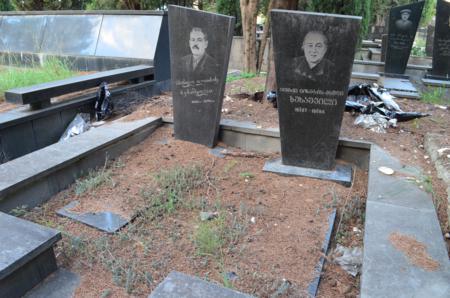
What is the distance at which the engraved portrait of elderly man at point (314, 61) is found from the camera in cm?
333

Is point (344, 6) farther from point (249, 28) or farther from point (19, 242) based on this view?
point (19, 242)

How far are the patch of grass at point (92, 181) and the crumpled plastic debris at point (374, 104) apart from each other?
9.85ft

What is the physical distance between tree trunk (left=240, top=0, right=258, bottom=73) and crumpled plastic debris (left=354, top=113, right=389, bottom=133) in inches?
210

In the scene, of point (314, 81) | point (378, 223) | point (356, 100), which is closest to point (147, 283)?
point (378, 223)

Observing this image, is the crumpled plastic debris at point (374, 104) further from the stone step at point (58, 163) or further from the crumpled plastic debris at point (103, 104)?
the crumpled plastic debris at point (103, 104)

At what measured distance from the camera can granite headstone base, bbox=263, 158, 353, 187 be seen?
11.6ft

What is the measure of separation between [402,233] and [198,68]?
2655 millimetres

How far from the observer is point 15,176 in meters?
2.97

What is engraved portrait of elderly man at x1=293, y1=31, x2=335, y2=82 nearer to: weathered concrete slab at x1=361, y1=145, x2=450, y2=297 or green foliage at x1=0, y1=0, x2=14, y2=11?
weathered concrete slab at x1=361, y1=145, x2=450, y2=297

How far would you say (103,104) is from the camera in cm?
525

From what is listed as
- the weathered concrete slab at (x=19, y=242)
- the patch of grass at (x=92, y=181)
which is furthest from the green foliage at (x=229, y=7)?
the weathered concrete slab at (x=19, y=242)

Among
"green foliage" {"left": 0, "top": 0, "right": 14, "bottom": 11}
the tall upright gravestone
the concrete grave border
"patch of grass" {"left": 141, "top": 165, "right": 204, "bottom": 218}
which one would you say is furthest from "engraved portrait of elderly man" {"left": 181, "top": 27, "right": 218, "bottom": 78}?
"green foliage" {"left": 0, "top": 0, "right": 14, "bottom": 11}

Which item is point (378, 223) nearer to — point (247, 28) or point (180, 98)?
point (180, 98)

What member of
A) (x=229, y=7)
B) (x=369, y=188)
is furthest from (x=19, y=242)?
(x=229, y=7)
